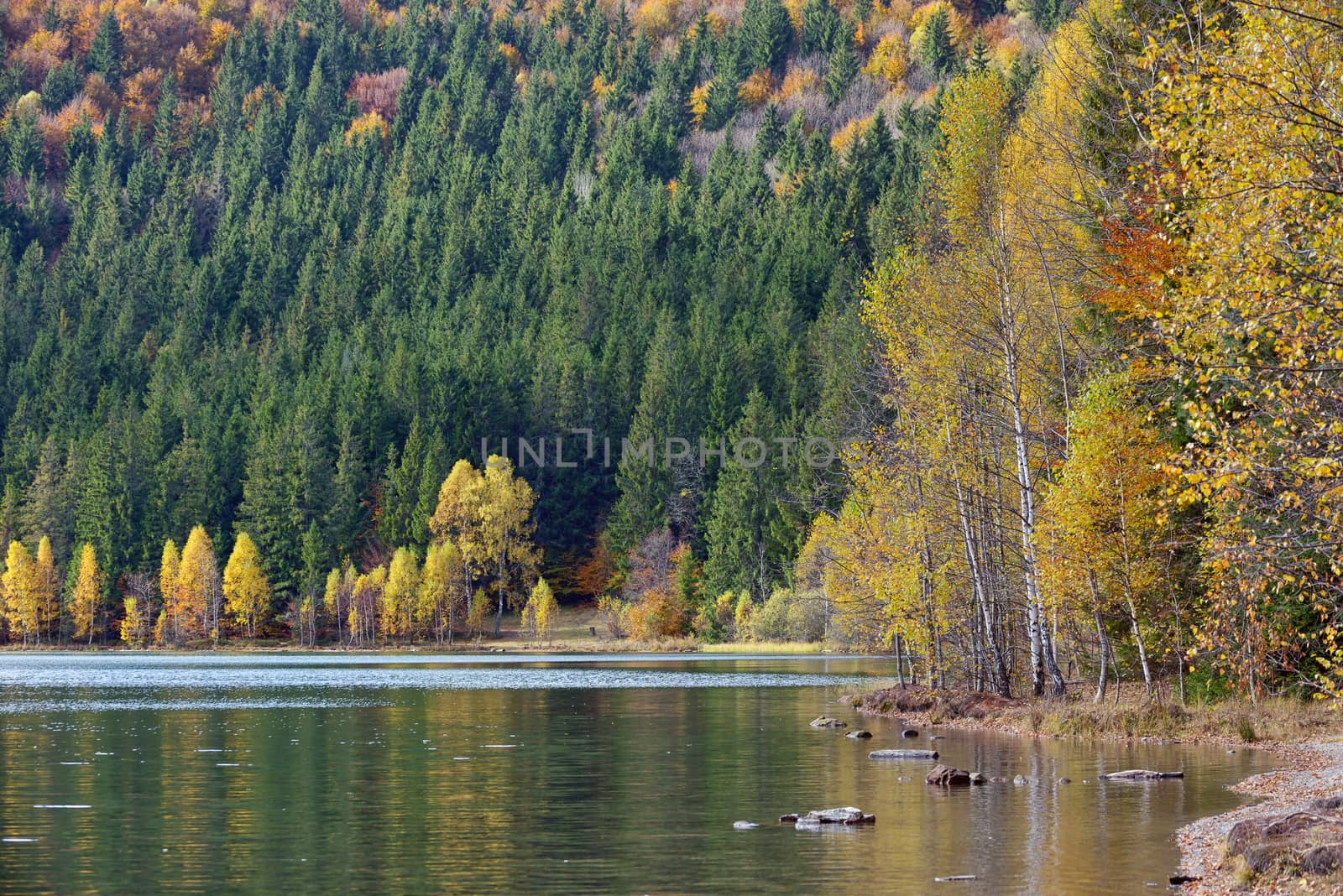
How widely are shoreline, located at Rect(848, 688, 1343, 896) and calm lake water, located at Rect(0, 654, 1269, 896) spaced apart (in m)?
0.59

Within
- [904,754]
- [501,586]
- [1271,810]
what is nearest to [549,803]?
[904,754]

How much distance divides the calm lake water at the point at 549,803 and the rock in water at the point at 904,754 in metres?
0.37

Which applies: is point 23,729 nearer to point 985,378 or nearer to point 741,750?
point 741,750

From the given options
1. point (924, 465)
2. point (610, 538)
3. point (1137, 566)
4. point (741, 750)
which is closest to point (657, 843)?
point (741, 750)

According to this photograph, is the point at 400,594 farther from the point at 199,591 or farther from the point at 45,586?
the point at 45,586

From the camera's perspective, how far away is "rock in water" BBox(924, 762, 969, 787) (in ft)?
99.9

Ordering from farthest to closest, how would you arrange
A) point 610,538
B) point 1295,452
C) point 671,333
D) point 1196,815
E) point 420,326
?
point 420,326
point 671,333
point 610,538
point 1196,815
point 1295,452

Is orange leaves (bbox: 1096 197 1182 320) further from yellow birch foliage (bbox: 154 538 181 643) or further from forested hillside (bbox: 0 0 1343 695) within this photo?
yellow birch foliage (bbox: 154 538 181 643)

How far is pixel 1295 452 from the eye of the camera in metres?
17.8

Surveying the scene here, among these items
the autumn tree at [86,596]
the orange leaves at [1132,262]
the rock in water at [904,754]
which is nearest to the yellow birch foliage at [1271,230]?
the rock in water at [904,754]

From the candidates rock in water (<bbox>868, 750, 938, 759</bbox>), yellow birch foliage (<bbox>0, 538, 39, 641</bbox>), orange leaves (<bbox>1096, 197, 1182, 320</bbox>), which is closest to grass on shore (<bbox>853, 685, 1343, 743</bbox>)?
rock in water (<bbox>868, 750, 938, 759</bbox>)

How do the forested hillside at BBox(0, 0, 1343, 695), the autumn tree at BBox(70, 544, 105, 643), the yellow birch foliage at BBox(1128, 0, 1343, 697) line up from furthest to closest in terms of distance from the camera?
the autumn tree at BBox(70, 544, 105, 643) → the forested hillside at BBox(0, 0, 1343, 695) → the yellow birch foliage at BBox(1128, 0, 1343, 697)

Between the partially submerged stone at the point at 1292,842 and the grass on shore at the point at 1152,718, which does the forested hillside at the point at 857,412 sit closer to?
the grass on shore at the point at 1152,718

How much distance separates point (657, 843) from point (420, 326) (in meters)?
164
